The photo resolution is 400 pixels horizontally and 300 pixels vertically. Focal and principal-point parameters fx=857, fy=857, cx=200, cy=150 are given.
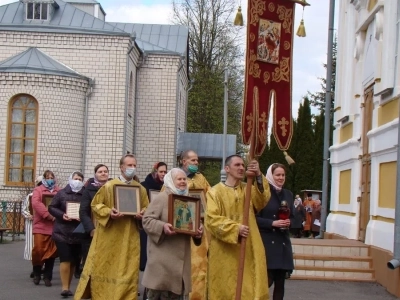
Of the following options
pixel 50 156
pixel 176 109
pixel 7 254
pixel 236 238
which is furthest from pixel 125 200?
pixel 176 109

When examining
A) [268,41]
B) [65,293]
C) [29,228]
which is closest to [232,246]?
[268,41]

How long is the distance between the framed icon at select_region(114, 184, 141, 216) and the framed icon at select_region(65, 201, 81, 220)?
2764 millimetres

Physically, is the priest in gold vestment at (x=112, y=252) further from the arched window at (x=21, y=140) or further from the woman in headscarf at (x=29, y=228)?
the arched window at (x=21, y=140)

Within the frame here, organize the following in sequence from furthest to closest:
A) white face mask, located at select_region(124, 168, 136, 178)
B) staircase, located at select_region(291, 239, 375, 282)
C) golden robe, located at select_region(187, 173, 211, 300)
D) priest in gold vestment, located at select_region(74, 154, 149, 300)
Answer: staircase, located at select_region(291, 239, 375, 282), golden robe, located at select_region(187, 173, 211, 300), white face mask, located at select_region(124, 168, 136, 178), priest in gold vestment, located at select_region(74, 154, 149, 300)

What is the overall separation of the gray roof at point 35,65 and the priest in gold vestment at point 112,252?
2352cm

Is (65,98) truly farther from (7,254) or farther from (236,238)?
Answer: (236,238)

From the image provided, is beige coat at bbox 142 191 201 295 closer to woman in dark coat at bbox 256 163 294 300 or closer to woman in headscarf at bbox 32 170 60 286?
woman in dark coat at bbox 256 163 294 300

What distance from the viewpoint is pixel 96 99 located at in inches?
1355

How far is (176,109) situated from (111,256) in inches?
1150

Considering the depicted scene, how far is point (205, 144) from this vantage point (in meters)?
44.1

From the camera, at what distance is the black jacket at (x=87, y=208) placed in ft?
35.8

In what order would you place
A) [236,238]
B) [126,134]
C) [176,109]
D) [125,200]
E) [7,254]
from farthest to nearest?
[176,109], [126,134], [7,254], [125,200], [236,238]

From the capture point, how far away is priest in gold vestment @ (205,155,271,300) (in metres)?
8.04

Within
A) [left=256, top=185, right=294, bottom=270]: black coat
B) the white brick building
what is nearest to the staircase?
[left=256, top=185, right=294, bottom=270]: black coat
